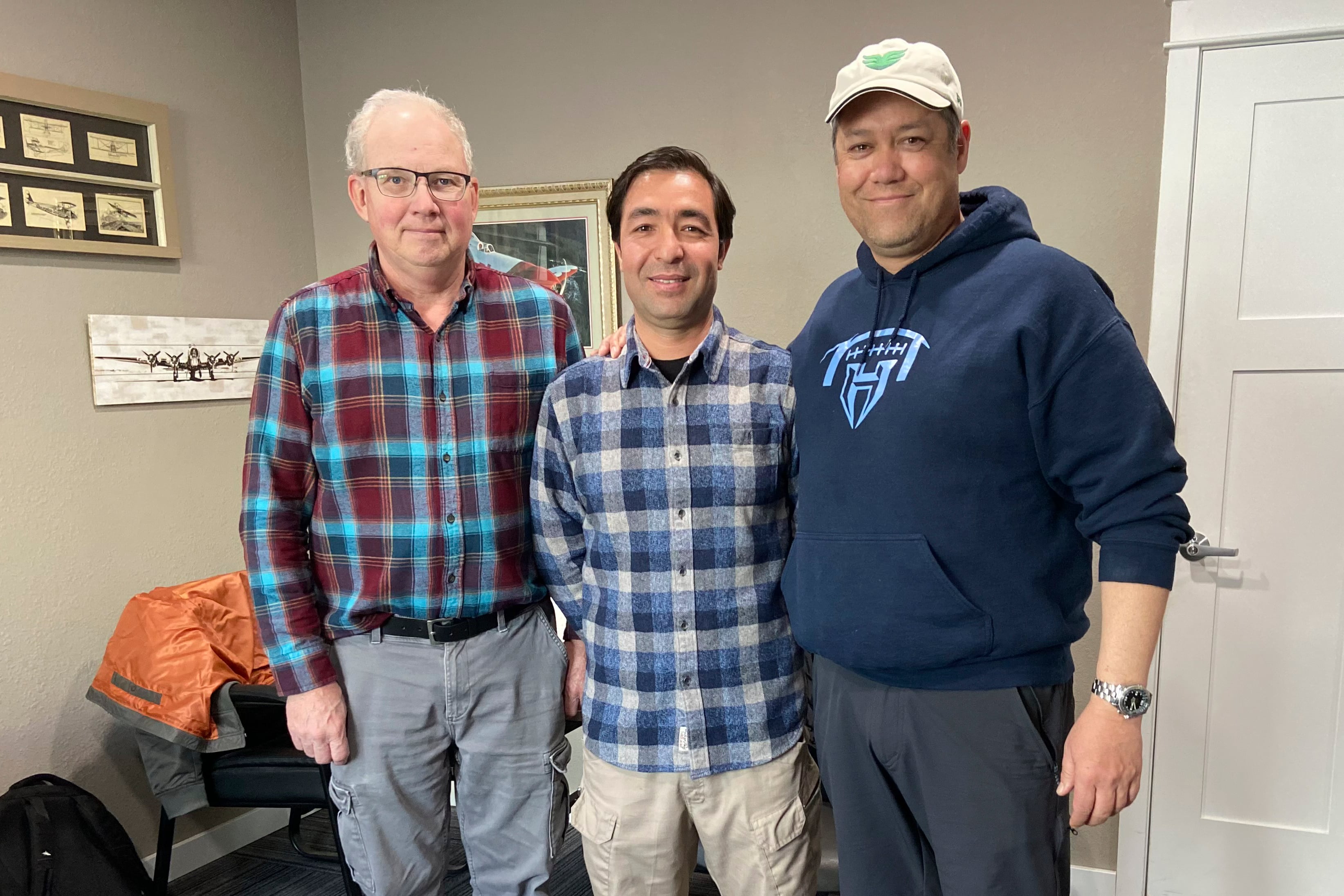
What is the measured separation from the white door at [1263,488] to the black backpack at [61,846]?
100 inches

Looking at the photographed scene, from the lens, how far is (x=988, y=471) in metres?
1.12

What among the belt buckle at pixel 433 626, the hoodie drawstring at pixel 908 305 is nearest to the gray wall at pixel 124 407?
the belt buckle at pixel 433 626

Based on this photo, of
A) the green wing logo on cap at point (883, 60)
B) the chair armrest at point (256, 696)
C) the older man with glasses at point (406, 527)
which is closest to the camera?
the green wing logo on cap at point (883, 60)

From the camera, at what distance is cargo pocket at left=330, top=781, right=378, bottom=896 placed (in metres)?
1.52

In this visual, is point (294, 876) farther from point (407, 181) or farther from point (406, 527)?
point (407, 181)

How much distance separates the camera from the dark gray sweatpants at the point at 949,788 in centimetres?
112

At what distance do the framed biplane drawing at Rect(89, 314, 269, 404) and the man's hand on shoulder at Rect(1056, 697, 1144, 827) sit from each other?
237cm

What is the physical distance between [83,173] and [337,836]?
1869 millimetres

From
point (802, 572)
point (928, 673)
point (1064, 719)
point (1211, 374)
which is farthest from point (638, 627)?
point (1211, 374)

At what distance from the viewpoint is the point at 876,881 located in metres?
1.24

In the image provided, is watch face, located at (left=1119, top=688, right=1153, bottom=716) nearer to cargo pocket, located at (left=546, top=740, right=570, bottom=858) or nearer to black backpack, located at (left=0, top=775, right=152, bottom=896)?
cargo pocket, located at (left=546, top=740, right=570, bottom=858)

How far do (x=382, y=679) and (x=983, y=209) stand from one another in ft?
4.00

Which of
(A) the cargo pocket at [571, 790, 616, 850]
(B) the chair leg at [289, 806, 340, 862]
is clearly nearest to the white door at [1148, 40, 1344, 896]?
(A) the cargo pocket at [571, 790, 616, 850]

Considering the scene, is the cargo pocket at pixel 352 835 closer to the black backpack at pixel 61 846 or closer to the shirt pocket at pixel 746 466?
the shirt pocket at pixel 746 466
